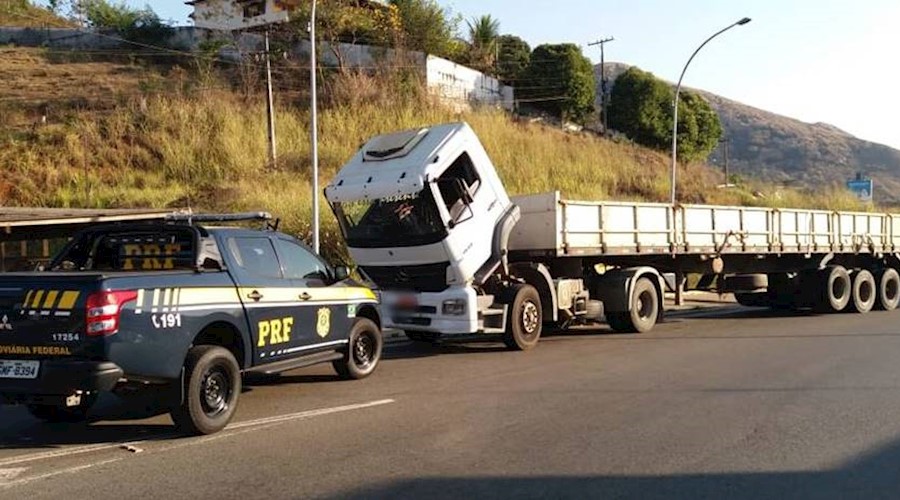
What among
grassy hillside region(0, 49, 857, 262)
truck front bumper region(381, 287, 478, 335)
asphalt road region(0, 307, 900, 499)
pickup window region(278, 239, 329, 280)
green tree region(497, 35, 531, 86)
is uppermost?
green tree region(497, 35, 531, 86)

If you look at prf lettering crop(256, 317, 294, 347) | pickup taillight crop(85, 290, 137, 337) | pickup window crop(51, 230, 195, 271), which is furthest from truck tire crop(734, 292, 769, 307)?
pickup taillight crop(85, 290, 137, 337)

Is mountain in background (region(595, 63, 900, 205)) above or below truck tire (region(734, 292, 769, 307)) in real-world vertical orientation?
above

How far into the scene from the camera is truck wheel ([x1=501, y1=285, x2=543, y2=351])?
41.0 ft

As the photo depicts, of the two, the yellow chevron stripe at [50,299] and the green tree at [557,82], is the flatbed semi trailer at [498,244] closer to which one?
A: the yellow chevron stripe at [50,299]

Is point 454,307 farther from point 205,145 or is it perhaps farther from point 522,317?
point 205,145

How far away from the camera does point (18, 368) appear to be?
639cm

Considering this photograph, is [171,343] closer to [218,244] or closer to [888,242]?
[218,244]

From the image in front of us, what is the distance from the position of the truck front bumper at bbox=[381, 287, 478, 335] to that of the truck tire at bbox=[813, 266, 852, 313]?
11123 millimetres

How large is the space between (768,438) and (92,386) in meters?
5.61

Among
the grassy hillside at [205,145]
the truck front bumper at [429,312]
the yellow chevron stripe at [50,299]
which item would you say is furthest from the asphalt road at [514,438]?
the grassy hillside at [205,145]

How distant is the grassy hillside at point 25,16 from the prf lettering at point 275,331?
60.7 m

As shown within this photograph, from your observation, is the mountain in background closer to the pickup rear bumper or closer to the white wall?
the white wall

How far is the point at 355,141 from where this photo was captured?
35.5 m

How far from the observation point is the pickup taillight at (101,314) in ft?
20.2
